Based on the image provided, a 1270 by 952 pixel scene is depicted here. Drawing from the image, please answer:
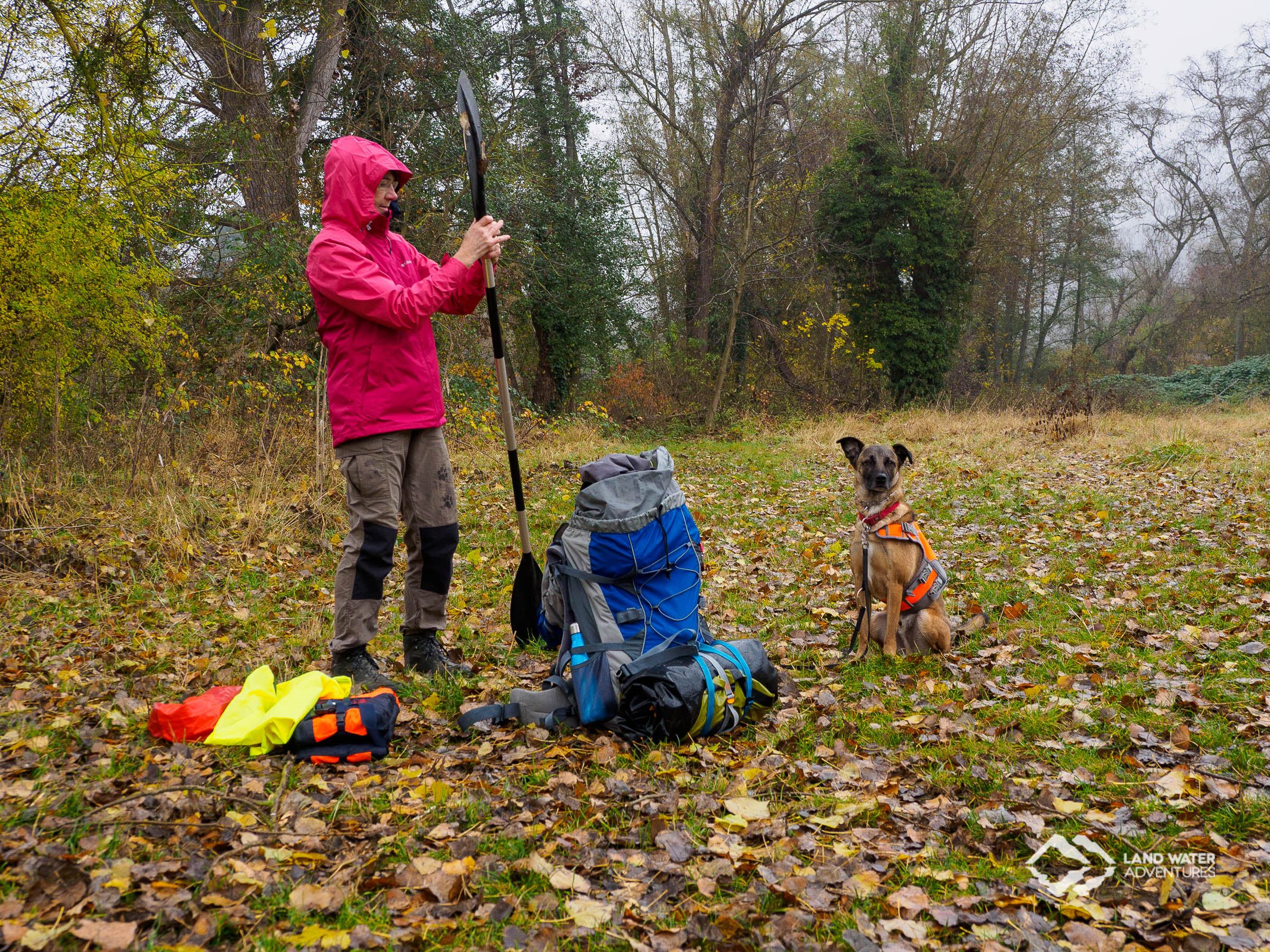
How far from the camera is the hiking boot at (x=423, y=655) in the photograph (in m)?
4.16

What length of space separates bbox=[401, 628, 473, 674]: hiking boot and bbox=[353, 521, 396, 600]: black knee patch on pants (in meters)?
0.48

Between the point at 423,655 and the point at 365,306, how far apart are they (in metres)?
1.89

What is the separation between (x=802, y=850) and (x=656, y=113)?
2209cm

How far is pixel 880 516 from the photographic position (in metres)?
4.68

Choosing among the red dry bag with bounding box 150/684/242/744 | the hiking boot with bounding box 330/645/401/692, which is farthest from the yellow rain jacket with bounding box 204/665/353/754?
the hiking boot with bounding box 330/645/401/692

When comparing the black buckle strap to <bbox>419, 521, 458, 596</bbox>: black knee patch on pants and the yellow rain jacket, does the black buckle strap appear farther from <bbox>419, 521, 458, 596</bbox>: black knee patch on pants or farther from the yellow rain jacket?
<bbox>419, 521, 458, 596</bbox>: black knee patch on pants

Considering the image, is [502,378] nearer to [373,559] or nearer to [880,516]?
[373,559]

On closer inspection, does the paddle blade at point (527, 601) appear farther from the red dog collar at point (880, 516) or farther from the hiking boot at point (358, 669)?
the red dog collar at point (880, 516)

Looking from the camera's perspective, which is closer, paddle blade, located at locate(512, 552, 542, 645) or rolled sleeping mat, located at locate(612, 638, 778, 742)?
rolled sleeping mat, located at locate(612, 638, 778, 742)

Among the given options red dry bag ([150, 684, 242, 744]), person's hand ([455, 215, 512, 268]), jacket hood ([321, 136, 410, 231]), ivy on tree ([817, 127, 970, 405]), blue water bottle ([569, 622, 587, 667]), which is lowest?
red dry bag ([150, 684, 242, 744])

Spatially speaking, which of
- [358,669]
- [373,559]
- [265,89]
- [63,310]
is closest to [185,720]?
[358,669]

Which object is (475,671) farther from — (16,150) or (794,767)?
(16,150)

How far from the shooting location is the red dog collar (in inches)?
184

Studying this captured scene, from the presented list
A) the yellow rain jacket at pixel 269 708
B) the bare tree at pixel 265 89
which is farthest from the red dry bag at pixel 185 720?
the bare tree at pixel 265 89
